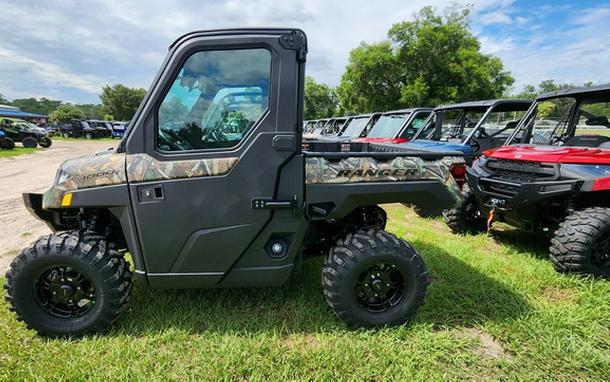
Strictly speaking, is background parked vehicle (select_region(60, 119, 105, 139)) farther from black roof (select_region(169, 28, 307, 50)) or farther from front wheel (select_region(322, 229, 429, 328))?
front wheel (select_region(322, 229, 429, 328))

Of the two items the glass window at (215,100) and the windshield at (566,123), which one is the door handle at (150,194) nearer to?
the glass window at (215,100)

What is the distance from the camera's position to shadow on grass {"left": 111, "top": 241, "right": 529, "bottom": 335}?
109 inches

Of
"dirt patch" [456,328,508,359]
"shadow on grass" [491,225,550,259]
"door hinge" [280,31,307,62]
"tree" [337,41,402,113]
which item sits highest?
"tree" [337,41,402,113]

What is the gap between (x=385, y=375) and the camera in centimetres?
227

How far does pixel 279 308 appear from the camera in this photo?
3.07m

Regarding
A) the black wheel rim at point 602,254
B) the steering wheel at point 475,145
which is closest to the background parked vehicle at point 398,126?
the steering wheel at point 475,145

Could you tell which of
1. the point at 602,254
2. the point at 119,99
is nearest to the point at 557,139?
the point at 602,254

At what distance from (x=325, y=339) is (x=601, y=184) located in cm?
321

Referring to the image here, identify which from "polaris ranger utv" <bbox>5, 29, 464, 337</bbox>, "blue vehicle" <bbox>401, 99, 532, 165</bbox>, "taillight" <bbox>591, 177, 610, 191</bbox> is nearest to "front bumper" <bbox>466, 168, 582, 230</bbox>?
"taillight" <bbox>591, 177, 610, 191</bbox>

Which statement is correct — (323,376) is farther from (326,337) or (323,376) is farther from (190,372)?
(190,372)

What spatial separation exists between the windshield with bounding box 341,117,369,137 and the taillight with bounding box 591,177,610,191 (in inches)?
333

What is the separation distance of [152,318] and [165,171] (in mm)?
1279


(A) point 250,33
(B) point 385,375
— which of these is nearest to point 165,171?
(A) point 250,33

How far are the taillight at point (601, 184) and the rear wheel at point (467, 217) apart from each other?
159 cm
